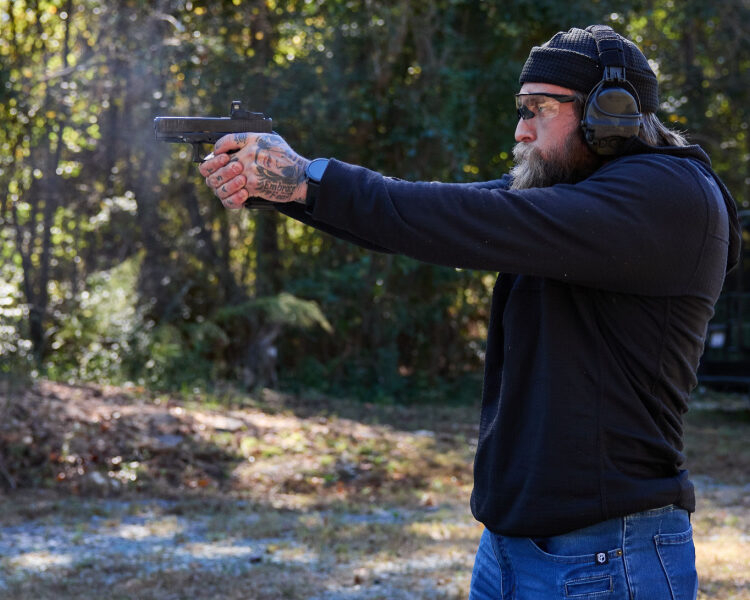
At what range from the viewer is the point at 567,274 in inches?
85.1

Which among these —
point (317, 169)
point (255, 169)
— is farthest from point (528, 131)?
point (255, 169)

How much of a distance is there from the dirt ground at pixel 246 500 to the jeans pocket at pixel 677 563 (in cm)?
328

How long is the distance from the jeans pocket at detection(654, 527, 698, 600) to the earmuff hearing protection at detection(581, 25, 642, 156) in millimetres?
919

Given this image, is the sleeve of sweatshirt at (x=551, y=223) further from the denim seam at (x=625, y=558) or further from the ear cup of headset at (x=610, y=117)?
the denim seam at (x=625, y=558)

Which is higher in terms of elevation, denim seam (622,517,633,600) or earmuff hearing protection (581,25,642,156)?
earmuff hearing protection (581,25,642,156)

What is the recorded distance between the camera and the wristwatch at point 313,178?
2.22 m

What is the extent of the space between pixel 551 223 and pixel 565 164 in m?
0.35

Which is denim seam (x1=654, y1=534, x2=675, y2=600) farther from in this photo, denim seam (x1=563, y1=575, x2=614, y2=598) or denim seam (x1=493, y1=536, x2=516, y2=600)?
denim seam (x1=493, y1=536, x2=516, y2=600)

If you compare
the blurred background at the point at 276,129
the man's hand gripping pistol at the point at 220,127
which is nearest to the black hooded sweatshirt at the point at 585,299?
the man's hand gripping pistol at the point at 220,127

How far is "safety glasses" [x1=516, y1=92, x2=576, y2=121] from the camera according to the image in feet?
7.89

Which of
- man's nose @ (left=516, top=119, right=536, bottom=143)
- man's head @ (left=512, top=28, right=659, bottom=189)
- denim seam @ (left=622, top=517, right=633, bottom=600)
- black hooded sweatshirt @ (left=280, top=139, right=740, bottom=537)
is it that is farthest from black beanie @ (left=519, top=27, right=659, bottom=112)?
denim seam @ (left=622, top=517, right=633, bottom=600)

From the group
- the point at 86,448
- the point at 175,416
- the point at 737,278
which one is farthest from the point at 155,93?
the point at 737,278

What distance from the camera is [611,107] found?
90.1 inches

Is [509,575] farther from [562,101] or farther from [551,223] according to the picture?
[562,101]
